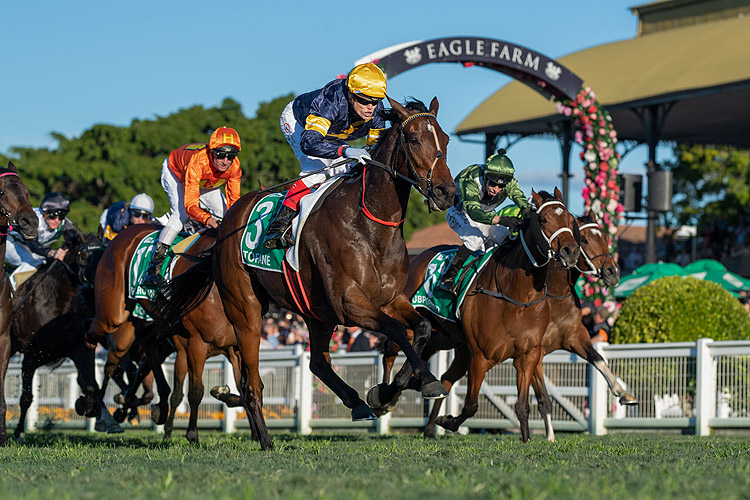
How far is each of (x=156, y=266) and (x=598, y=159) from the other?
24.1 feet

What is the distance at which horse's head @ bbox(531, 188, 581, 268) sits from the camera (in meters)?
7.92

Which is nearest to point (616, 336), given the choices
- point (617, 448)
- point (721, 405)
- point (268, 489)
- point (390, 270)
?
point (721, 405)

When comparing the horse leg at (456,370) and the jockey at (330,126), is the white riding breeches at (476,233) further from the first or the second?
the jockey at (330,126)

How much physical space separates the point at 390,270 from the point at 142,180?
25.6 metres

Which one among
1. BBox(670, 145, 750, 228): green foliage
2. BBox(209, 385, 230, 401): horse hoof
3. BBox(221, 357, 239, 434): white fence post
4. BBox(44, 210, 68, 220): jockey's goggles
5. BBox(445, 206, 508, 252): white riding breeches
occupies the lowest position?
BBox(221, 357, 239, 434): white fence post

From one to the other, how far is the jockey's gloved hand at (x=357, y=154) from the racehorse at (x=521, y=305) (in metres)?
2.35

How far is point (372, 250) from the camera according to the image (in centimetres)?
602

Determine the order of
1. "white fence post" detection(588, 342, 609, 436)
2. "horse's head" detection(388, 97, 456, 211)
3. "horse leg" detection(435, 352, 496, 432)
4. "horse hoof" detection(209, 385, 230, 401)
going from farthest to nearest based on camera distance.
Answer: "white fence post" detection(588, 342, 609, 436) < "horse hoof" detection(209, 385, 230, 401) < "horse leg" detection(435, 352, 496, 432) < "horse's head" detection(388, 97, 456, 211)

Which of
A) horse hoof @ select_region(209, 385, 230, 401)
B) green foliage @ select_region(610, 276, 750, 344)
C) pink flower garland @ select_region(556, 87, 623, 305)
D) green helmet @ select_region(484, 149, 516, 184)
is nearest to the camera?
green helmet @ select_region(484, 149, 516, 184)

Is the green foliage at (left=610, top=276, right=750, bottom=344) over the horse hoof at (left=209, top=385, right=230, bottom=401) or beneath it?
over

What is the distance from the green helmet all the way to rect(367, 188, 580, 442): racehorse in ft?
0.96

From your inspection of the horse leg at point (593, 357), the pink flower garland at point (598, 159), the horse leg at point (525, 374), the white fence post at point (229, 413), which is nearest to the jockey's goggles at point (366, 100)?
the horse leg at point (525, 374)

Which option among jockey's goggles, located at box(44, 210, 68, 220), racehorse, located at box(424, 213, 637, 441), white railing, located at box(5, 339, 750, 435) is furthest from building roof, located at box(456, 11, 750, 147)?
jockey's goggles, located at box(44, 210, 68, 220)

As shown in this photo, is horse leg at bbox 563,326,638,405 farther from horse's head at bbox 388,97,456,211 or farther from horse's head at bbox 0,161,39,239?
horse's head at bbox 0,161,39,239
